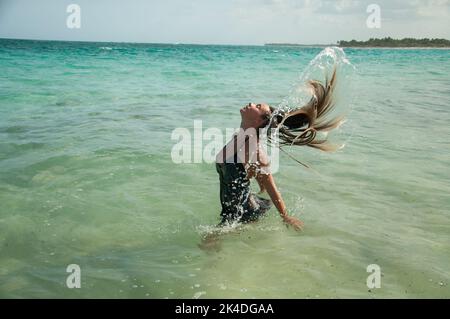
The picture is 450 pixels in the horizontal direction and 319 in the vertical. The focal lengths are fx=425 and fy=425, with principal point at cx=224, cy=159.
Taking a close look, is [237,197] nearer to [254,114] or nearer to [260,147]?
[260,147]

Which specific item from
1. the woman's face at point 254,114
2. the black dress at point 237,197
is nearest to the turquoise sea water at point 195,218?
the black dress at point 237,197

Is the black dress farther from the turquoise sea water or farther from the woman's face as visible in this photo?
the woman's face

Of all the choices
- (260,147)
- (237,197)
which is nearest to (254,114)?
(260,147)

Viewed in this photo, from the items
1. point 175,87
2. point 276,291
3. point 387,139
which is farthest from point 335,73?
point 175,87

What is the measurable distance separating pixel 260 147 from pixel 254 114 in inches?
15.0

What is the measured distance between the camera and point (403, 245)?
4.78 metres

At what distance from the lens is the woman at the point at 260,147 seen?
14.8ft

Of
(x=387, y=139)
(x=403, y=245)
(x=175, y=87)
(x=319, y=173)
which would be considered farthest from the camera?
(x=175, y=87)

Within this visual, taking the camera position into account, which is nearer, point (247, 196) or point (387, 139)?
point (247, 196)

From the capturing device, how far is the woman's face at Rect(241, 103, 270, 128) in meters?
4.45

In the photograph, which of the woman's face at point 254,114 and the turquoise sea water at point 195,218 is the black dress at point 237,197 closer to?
the turquoise sea water at point 195,218

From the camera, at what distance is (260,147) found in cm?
462
